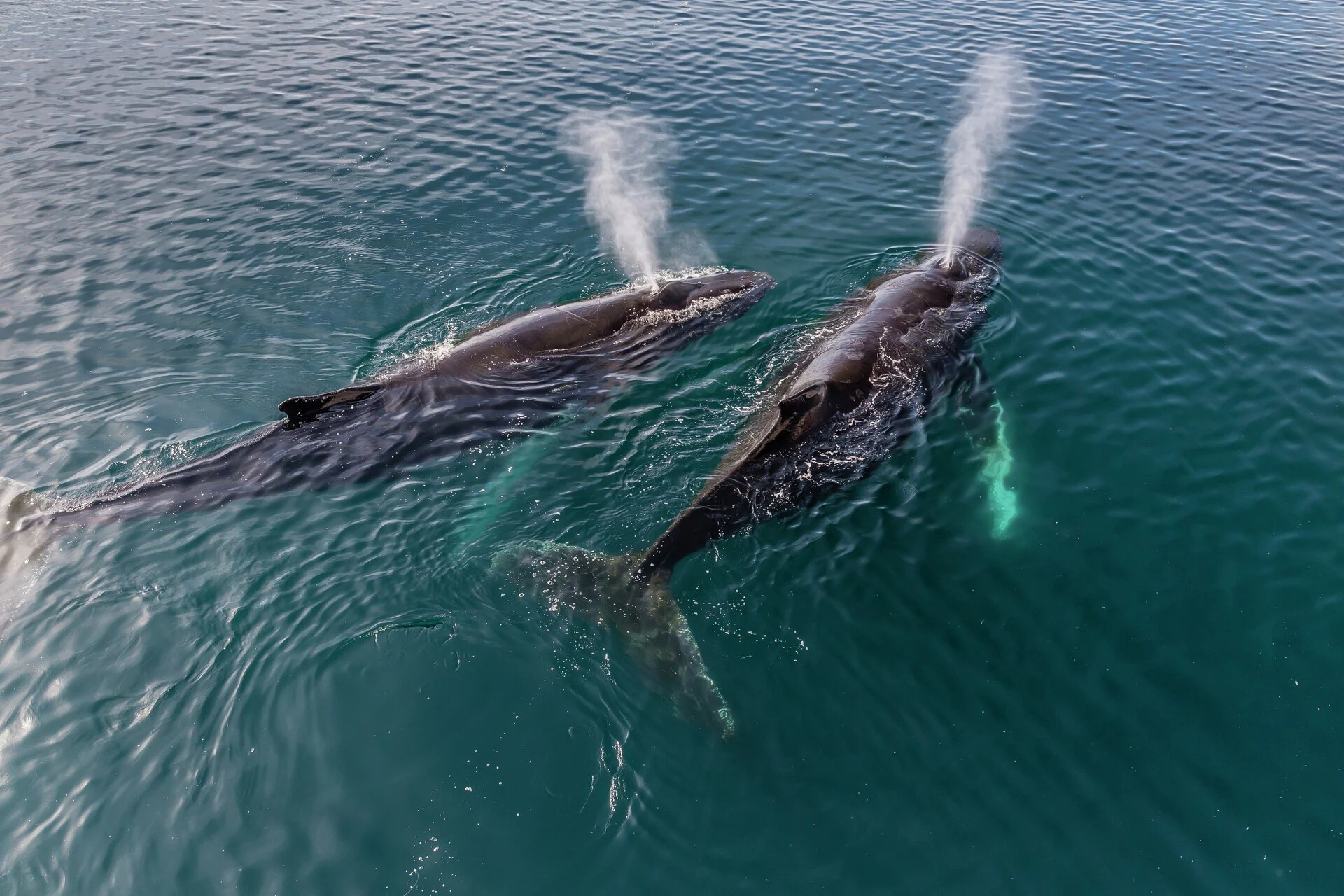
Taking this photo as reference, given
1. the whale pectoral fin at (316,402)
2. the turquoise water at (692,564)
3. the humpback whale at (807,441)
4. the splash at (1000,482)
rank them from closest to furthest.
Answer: the turquoise water at (692,564) → the humpback whale at (807,441) → the splash at (1000,482) → the whale pectoral fin at (316,402)

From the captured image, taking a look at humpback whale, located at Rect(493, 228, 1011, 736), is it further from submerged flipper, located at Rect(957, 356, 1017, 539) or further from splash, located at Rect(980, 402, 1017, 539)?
splash, located at Rect(980, 402, 1017, 539)

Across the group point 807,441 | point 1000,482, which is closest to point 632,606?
point 807,441

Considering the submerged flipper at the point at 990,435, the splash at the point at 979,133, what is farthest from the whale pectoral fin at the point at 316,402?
the splash at the point at 979,133

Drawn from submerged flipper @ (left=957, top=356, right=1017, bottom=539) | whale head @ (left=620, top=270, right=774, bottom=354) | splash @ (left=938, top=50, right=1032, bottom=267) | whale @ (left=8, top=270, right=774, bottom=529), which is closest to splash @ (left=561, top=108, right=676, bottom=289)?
whale head @ (left=620, top=270, right=774, bottom=354)

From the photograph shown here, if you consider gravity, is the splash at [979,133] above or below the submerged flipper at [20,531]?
above

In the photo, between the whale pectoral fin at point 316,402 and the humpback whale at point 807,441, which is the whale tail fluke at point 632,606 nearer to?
the humpback whale at point 807,441

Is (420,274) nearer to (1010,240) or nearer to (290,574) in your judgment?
(290,574)
